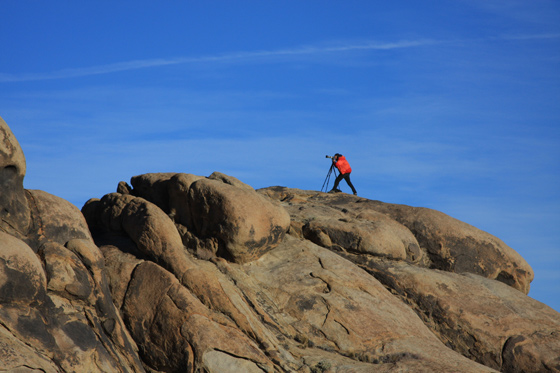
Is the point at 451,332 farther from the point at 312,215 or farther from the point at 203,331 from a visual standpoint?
the point at 203,331

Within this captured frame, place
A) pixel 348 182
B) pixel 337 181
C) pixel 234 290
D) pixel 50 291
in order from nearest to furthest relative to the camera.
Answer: pixel 50 291
pixel 234 290
pixel 337 181
pixel 348 182

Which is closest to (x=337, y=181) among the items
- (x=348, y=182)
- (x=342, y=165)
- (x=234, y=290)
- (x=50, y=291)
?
(x=348, y=182)

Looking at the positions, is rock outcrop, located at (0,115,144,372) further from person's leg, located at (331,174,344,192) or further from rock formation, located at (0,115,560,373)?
person's leg, located at (331,174,344,192)

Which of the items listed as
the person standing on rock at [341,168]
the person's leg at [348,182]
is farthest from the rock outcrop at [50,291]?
the person's leg at [348,182]

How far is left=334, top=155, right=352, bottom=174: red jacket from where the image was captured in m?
27.5

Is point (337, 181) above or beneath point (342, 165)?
beneath

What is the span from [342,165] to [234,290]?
41.5 ft

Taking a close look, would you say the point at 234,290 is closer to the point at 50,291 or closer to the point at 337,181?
the point at 50,291

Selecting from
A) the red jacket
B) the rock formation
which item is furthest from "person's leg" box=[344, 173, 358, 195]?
the rock formation

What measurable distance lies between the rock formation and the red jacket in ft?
17.8

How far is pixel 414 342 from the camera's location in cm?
1655

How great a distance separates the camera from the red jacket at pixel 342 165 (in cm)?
2755

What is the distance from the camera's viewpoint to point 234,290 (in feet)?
53.0

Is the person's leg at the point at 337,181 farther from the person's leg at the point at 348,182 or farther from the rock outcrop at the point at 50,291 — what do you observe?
the rock outcrop at the point at 50,291
